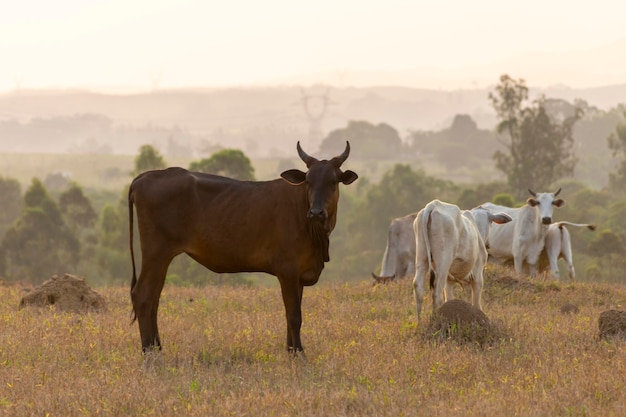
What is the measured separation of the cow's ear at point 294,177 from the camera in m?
9.80

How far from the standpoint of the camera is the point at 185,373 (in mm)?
8859

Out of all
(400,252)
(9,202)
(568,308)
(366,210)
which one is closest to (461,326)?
(568,308)

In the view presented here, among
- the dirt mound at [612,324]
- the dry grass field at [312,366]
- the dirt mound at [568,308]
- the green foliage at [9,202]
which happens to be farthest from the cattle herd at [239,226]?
the green foliage at [9,202]

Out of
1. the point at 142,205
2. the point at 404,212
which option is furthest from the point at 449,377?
the point at 404,212

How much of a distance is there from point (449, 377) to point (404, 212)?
5470 cm

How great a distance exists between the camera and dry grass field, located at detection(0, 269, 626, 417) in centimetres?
763

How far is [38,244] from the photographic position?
4978 centimetres

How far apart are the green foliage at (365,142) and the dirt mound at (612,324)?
12316 centimetres

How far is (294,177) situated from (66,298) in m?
5.56

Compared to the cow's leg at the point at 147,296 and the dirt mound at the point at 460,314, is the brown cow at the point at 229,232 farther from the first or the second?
the dirt mound at the point at 460,314

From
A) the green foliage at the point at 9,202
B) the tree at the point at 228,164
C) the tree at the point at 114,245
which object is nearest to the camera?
the tree at the point at 228,164

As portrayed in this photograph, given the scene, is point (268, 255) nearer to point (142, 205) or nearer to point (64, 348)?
point (142, 205)

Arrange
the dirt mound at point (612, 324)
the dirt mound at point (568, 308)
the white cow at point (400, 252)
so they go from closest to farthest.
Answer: the dirt mound at point (612, 324) < the dirt mound at point (568, 308) < the white cow at point (400, 252)

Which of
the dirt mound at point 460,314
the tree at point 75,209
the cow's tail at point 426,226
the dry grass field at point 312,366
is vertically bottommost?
the tree at point 75,209
